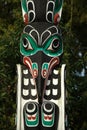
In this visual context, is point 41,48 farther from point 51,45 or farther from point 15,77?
point 15,77

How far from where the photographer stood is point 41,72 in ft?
24.0

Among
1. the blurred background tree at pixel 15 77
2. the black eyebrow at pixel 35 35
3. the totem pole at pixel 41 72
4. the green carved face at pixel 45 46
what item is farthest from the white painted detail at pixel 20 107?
the blurred background tree at pixel 15 77

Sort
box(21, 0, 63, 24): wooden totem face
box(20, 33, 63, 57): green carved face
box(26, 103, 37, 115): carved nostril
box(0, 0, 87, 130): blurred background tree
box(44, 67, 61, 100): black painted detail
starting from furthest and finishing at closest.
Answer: box(0, 0, 87, 130): blurred background tree, box(21, 0, 63, 24): wooden totem face, box(20, 33, 63, 57): green carved face, box(44, 67, 61, 100): black painted detail, box(26, 103, 37, 115): carved nostril

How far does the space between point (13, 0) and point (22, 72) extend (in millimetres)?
4083

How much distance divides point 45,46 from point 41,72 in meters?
0.42

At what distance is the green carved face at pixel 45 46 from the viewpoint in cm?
750

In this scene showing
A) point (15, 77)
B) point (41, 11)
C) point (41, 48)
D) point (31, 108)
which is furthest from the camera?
point (15, 77)

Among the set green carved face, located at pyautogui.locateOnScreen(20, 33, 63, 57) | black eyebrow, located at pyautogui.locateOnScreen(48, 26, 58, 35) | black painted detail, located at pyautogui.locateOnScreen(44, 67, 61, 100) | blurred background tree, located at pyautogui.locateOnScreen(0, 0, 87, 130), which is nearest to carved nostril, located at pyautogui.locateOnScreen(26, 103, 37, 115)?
black painted detail, located at pyautogui.locateOnScreen(44, 67, 61, 100)

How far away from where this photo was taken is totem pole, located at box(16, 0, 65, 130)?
23.4 feet

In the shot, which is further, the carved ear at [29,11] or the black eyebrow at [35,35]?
the carved ear at [29,11]

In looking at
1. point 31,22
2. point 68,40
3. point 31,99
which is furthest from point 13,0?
point 31,99

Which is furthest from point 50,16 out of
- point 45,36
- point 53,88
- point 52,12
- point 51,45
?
point 53,88

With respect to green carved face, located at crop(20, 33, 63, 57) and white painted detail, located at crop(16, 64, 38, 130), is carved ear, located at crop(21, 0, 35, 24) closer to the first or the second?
green carved face, located at crop(20, 33, 63, 57)

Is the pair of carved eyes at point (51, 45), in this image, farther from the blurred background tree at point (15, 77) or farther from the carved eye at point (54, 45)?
the blurred background tree at point (15, 77)
